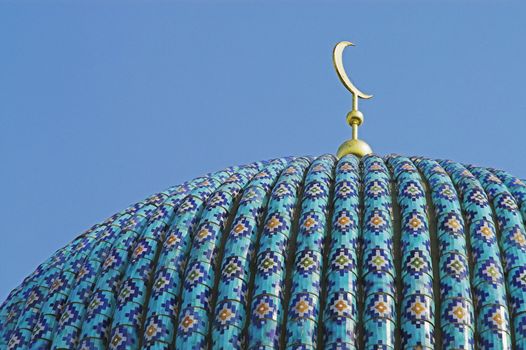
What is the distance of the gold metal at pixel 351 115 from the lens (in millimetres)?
11023

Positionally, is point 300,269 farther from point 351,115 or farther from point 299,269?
point 351,115

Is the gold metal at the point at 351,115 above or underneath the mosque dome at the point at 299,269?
above

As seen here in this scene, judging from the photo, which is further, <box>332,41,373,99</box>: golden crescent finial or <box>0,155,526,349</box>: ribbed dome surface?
<box>332,41,373,99</box>: golden crescent finial

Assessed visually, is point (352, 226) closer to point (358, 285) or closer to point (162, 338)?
point (358, 285)

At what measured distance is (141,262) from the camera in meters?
8.92

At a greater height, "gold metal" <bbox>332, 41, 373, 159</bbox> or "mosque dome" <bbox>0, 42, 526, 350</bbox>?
"gold metal" <bbox>332, 41, 373, 159</bbox>

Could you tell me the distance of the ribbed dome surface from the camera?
8055 millimetres

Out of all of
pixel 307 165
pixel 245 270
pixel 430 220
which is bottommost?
pixel 245 270

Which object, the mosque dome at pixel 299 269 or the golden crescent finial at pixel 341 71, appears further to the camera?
the golden crescent finial at pixel 341 71

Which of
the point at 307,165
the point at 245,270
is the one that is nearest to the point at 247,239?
the point at 245,270

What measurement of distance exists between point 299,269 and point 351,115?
3394 mm

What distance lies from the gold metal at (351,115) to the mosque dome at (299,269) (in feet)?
2.85

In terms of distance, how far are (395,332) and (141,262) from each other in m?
1.86

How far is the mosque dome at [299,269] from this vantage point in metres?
8.05
